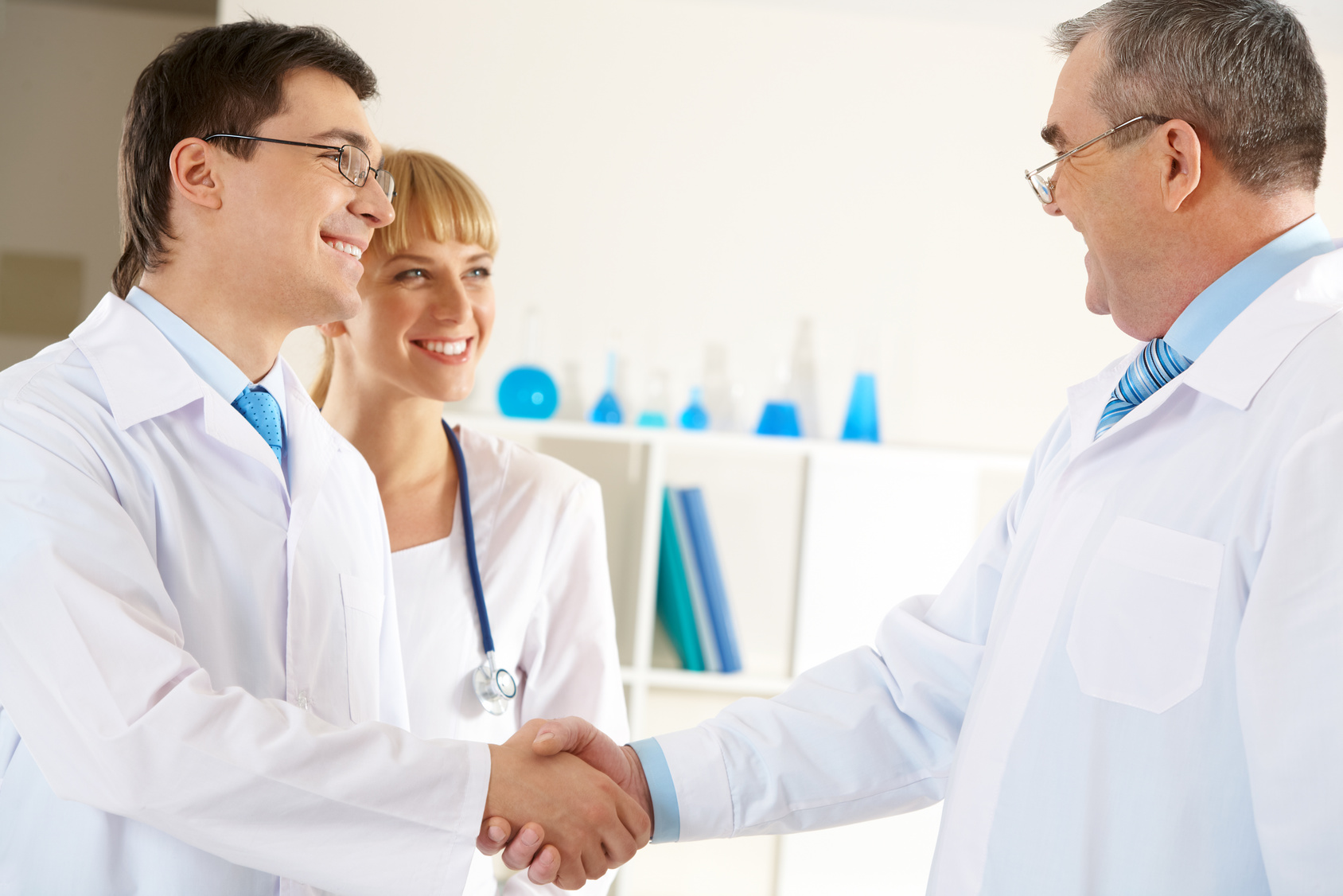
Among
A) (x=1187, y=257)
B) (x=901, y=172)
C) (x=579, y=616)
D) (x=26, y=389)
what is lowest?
(x=579, y=616)

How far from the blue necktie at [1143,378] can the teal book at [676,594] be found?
1601 millimetres

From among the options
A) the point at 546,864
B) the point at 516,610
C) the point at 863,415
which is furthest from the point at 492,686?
the point at 863,415

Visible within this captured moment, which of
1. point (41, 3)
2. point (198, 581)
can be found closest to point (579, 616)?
point (198, 581)

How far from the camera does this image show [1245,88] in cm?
128

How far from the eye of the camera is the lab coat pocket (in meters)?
1.45

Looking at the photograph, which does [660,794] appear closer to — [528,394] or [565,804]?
[565,804]

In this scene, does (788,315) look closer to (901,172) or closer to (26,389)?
(901,172)

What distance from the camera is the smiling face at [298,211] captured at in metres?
1.49

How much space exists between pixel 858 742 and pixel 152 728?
0.99 meters

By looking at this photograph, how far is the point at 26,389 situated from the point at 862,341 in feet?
7.64

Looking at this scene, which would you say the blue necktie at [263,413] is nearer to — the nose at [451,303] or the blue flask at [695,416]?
the nose at [451,303]

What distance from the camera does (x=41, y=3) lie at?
365 cm

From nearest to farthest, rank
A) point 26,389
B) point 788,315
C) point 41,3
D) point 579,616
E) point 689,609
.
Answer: point 26,389
point 579,616
point 689,609
point 788,315
point 41,3

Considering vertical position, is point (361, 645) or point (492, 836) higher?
point (361, 645)
